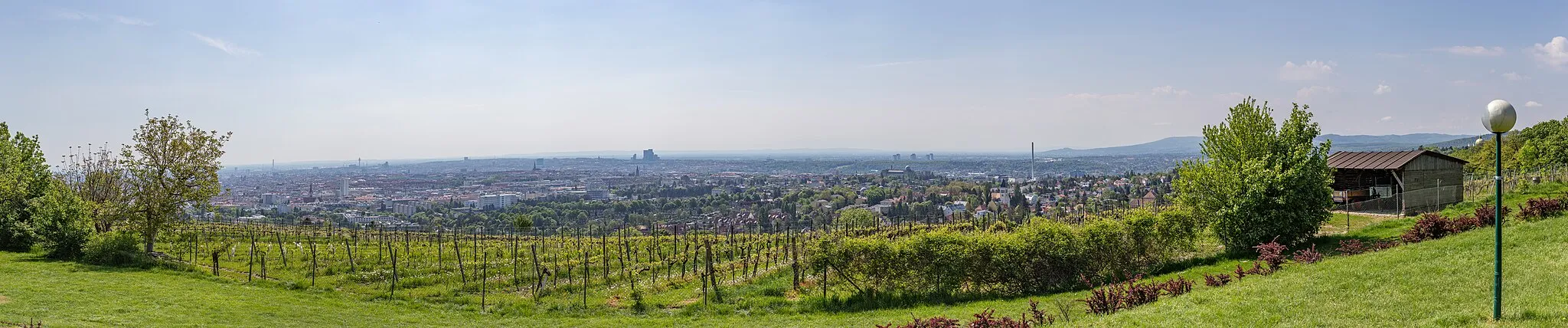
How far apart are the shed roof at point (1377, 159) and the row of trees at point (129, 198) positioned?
129ft

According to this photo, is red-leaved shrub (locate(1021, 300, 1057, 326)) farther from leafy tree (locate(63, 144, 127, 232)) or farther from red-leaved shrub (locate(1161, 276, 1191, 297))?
leafy tree (locate(63, 144, 127, 232))

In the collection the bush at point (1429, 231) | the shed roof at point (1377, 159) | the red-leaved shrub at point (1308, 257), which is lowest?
the red-leaved shrub at point (1308, 257)

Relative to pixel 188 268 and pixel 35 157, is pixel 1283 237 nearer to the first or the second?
pixel 188 268

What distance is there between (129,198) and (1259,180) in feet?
114

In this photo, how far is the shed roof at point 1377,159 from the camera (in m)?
25.1

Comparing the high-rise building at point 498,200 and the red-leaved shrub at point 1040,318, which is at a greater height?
the red-leaved shrub at point 1040,318

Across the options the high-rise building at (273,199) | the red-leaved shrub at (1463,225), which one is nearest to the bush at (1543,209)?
the red-leaved shrub at (1463,225)

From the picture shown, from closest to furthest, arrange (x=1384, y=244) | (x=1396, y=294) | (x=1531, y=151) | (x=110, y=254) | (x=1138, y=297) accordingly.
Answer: (x=1396, y=294), (x=1138, y=297), (x=1384, y=244), (x=110, y=254), (x=1531, y=151)

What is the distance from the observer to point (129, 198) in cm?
2419

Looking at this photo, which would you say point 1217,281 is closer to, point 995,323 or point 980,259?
point 980,259

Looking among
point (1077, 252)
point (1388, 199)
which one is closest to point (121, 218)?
point (1077, 252)

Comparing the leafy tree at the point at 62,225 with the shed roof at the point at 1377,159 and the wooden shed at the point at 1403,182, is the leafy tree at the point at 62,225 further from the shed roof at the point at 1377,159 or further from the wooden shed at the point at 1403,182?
the shed roof at the point at 1377,159

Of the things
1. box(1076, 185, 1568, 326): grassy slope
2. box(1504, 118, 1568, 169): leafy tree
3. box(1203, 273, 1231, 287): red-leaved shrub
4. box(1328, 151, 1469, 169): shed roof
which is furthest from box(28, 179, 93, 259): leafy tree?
box(1504, 118, 1568, 169): leafy tree

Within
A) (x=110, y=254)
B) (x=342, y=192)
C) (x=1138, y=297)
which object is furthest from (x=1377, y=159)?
(x=342, y=192)
